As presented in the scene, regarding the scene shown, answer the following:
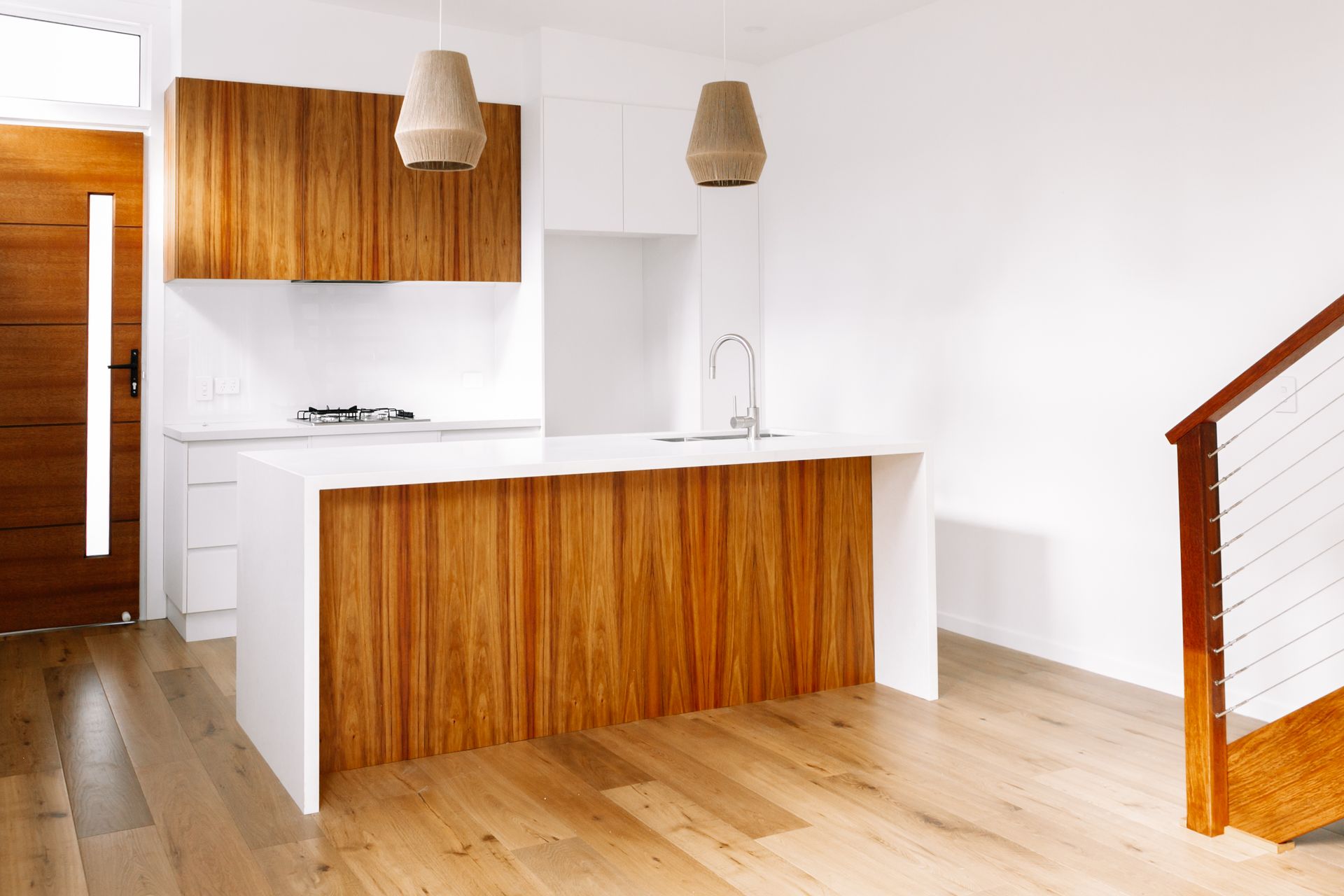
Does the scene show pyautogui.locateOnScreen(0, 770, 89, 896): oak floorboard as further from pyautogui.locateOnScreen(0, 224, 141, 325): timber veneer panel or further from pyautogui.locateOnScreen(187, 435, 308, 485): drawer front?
pyautogui.locateOnScreen(0, 224, 141, 325): timber veneer panel

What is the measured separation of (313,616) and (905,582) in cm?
194

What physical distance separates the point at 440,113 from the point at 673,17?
229 cm

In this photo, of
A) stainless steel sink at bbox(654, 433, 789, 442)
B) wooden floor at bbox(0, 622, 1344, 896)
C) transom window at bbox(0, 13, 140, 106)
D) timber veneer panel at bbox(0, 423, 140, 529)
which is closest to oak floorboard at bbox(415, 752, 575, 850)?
wooden floor at bbox(0, 622, 1344, 896)

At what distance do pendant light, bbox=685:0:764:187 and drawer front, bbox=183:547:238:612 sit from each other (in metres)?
2.54

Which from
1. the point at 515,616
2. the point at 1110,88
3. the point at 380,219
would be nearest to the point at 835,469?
the point at 515,616

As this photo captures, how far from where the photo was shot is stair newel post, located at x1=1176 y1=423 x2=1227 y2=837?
2.43m

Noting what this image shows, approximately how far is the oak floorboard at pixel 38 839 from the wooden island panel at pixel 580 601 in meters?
0.64

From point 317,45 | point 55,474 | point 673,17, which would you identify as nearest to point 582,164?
point 673,17

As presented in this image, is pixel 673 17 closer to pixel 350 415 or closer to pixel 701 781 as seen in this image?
pixel 350 415

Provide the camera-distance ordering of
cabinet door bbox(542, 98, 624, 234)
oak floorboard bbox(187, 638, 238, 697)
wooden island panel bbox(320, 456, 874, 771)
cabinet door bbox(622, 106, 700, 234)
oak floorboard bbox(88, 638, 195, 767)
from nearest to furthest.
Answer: wooden island panel bbox(320, 456, 874, 771) < oak floorboard bbox(88, 638, 195, 767) < oak floorboard bbox(187, 638, 238, 697) < cabinet door bbox(542, 98, 624, 234) < cabinet door bbox(622, 106, 700, 234)

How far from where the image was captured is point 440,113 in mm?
2871

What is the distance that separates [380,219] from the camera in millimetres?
4855

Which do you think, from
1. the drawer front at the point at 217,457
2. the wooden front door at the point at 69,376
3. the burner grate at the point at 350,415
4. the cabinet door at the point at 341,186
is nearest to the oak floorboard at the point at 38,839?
the drawer front at the point at 217,457

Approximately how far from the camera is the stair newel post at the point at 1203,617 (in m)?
2.43
